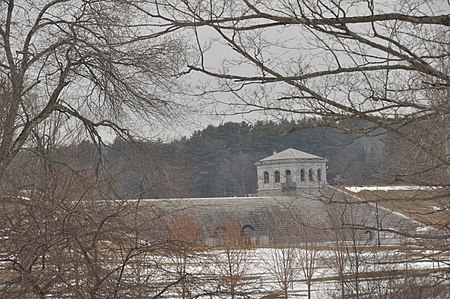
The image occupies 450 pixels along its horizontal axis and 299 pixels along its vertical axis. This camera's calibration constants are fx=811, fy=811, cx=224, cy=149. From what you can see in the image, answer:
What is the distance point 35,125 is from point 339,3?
27.6ft

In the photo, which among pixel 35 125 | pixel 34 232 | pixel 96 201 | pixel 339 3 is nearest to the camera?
pixel 339 3

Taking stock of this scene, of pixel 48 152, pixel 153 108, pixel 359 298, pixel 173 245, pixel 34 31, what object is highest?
pixel 34 31

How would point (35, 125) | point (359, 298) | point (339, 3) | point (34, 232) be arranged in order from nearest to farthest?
point (339, 3) < point (34, 232) < point (35, 125) < point (359, 298)

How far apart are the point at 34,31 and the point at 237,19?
28.2 feet

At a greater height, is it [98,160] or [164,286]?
[98,160]

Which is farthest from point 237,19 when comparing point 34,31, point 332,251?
point 332,251

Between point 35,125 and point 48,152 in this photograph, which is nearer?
point 48,152

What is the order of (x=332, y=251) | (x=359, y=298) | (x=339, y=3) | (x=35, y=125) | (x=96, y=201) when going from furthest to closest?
1. (x=332, y=251)
2. (x=359, y=298)
3. (x=35, y=125)
4. (x=96, y=201)
5. (x=339, y=3)

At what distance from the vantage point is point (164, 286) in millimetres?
7750

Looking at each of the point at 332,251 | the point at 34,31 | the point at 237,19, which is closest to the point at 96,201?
the point at 237,19

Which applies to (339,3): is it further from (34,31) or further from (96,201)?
(34,31)

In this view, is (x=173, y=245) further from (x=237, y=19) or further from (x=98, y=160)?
(x=98, y=160)

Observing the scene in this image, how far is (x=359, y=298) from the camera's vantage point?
19.9 metres

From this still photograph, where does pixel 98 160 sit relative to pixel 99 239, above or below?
above
